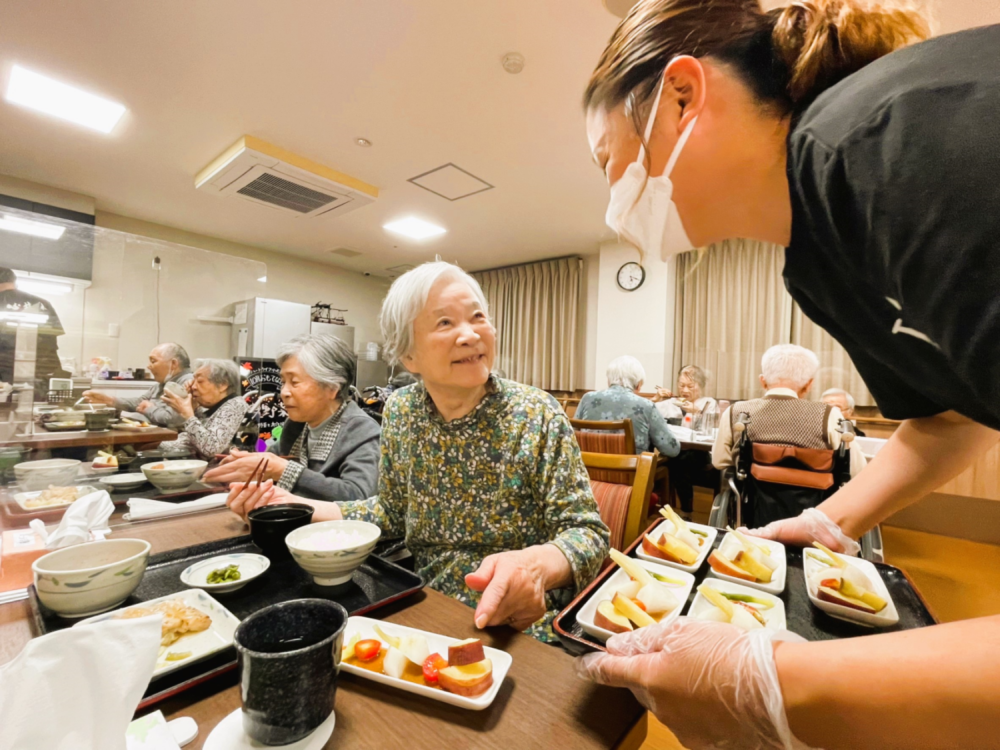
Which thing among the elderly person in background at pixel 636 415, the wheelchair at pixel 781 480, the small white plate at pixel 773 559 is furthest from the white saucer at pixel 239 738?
the elderly person in background at pixel 636 415

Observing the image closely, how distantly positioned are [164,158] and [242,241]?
7.16ft

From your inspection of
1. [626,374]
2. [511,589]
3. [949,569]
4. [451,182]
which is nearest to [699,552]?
[511,589]

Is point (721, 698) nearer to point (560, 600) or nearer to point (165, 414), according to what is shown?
point (560, 600)

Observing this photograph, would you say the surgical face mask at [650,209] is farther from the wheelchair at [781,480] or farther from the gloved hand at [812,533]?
the wheelchair at [781,480]

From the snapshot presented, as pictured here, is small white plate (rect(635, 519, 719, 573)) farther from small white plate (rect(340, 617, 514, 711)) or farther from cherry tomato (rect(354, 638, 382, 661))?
cherry tomato (rect(354, 638, 382, 661))

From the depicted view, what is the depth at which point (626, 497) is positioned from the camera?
136 cm

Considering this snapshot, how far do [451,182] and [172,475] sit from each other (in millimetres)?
3077

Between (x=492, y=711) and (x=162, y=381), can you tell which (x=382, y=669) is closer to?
(x=492, y=711)

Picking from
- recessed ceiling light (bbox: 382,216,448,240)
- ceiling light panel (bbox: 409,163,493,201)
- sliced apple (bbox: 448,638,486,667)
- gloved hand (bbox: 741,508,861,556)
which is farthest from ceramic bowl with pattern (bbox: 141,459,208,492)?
recessed ceiling light (bbox: 382,216,448,240)

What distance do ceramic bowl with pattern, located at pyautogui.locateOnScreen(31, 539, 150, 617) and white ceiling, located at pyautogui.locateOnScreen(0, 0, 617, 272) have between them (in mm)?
2330

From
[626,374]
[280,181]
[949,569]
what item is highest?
[280,181]

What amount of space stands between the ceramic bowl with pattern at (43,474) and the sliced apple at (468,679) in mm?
1561

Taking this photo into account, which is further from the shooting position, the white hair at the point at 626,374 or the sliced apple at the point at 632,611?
the white hair at the point at 626,374

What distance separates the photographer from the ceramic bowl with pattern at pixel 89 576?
25.0 inches
